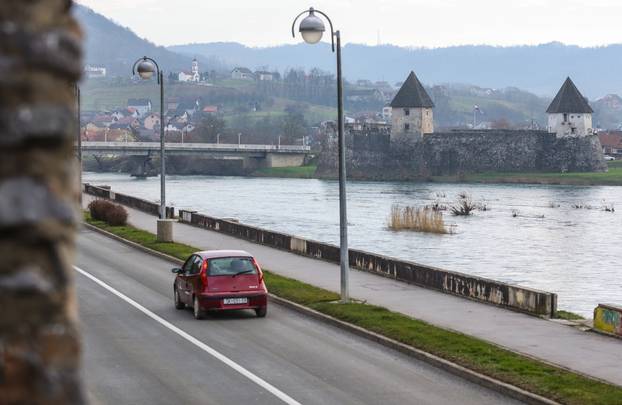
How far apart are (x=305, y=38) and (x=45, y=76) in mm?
22401

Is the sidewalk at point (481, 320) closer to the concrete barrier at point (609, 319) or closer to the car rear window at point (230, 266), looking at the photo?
the concrete barrier at point (609, 319)

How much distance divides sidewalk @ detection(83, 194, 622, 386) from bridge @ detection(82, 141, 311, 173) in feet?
386

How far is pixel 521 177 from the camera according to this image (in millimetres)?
152375

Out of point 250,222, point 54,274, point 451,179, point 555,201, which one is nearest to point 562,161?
point 451,179

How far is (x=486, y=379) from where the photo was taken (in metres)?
17.5

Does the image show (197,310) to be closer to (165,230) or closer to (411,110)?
(165,230)

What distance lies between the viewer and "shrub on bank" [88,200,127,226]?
5591cm

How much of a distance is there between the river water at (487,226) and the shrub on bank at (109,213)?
12036 mm

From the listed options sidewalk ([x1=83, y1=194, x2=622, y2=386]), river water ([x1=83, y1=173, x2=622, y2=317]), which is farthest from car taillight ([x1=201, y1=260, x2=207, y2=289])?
river water ([x1=83, y1=173, x2=622, y2=317])

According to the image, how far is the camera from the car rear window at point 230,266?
990 inches

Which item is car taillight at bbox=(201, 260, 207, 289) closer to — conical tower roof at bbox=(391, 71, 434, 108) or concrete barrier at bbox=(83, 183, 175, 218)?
concrete barrier at bbox=(83, 183, 175, 218)

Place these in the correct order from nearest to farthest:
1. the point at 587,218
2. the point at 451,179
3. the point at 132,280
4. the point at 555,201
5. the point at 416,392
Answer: the point at 416,392, the point at 132,280, the point at 587,218, the point at 555,201, the point at 451,179

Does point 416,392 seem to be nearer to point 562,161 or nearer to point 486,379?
point 486,379

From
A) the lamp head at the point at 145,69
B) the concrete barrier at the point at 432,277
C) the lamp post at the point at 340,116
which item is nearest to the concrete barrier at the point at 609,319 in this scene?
the concrete barrier at the point at 432,277
